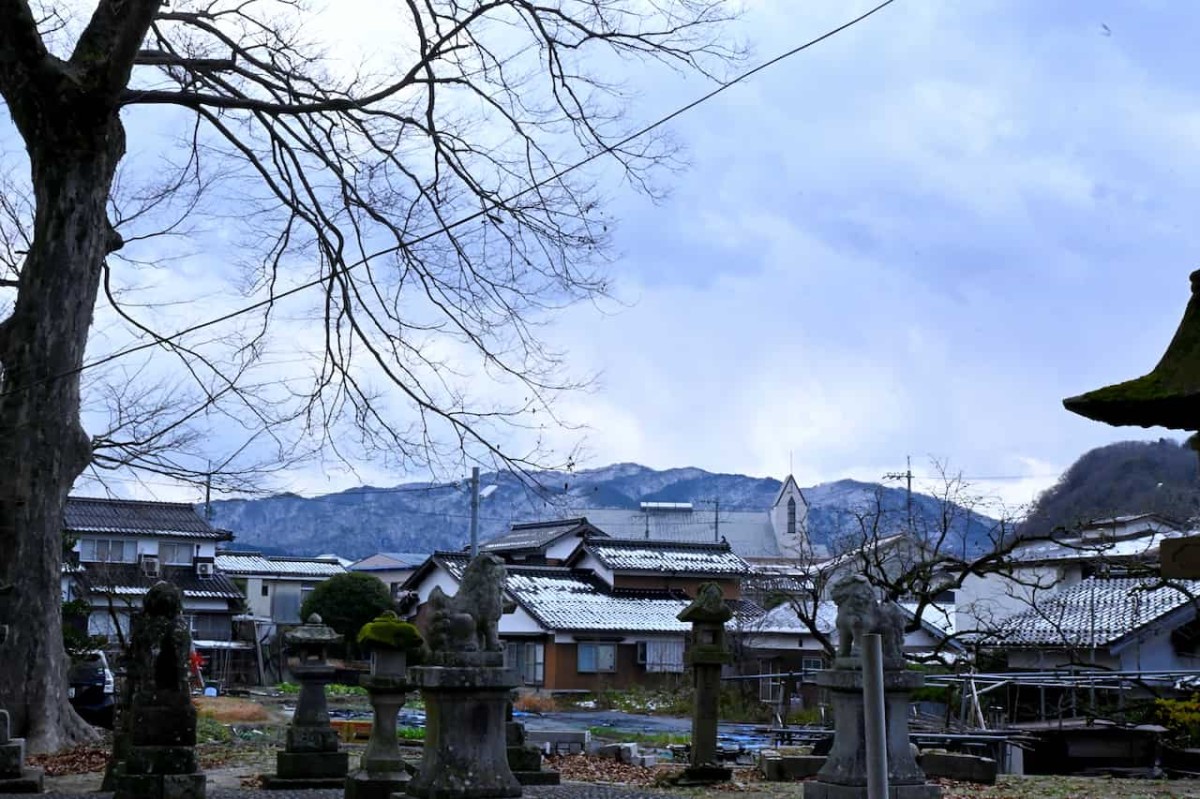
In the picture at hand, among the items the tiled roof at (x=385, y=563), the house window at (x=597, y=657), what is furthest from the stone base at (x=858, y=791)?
the tiled roof at (x=385, y=563)

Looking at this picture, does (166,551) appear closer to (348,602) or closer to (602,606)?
(348,602)

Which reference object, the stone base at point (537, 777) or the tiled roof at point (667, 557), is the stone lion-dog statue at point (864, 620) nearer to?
the stone base at point (537, 777)

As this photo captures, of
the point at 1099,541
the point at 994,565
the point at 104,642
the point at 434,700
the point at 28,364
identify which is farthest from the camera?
the point at 104,642

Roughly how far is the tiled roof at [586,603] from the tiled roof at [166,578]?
435 inches

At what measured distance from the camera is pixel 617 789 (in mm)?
14156

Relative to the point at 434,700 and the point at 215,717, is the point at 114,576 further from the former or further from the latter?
the point at 434,700

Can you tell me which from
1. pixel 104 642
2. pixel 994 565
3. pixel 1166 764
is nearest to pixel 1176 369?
pixel 1166 764

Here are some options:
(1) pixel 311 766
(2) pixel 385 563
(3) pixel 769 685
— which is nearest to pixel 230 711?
(1) pixel 311 766

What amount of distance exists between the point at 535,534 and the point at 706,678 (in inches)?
1823

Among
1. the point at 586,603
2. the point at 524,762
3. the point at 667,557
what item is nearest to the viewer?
the point at 524,762

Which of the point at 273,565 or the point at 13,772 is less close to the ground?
the point at 273,565

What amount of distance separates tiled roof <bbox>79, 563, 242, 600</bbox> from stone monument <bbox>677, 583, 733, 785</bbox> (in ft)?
96.5

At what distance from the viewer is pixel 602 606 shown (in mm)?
46219

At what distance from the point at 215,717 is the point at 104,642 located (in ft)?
13.7
